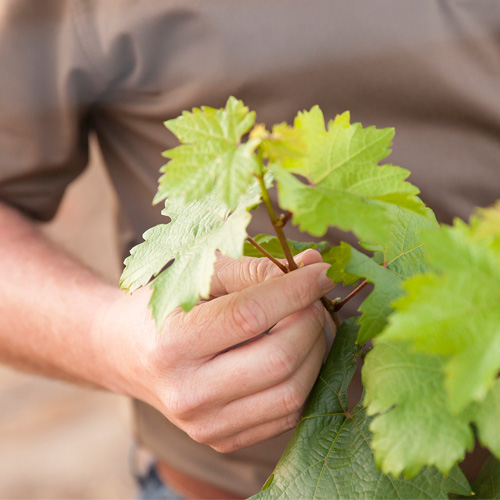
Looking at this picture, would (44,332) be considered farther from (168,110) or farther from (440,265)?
(440,265)

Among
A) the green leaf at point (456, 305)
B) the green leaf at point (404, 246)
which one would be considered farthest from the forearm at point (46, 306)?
the green leaf at point (456, 305)

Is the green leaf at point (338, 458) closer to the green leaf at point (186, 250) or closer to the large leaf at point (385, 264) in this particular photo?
the large leaf at point (385, 264)

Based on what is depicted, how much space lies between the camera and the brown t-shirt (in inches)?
30.3

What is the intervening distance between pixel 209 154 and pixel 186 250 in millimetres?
83

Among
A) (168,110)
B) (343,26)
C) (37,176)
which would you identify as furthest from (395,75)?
(37,176)

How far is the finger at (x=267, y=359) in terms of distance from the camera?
21.2 inches

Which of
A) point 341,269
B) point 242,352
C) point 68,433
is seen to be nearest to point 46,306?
point 242,352

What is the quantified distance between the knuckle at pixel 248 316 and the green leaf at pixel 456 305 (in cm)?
20

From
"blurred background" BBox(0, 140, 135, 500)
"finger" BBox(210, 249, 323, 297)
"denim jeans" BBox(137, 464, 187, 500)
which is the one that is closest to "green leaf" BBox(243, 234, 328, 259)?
"finger" BBox(210, 249, 323, 297)

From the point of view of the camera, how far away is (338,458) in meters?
0.48

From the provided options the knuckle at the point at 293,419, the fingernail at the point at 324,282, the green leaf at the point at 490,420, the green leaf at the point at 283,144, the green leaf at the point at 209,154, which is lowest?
the knuckle at the point at 293,419

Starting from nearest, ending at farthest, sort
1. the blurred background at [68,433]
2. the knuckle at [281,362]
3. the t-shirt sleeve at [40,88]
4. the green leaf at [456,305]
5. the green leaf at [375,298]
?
the green leaf at [456,305] → the green leaf at [375,298] → the knuckle at [281,362] → the t-shirt sleeve at [40,88] → the blurred background at [68,433]

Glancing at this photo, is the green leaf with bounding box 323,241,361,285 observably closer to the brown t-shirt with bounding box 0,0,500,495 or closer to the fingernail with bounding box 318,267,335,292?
the fingernail with bounding box 318,267,335,292

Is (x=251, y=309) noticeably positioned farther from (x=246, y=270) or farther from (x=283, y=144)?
(x=283, y=144)
